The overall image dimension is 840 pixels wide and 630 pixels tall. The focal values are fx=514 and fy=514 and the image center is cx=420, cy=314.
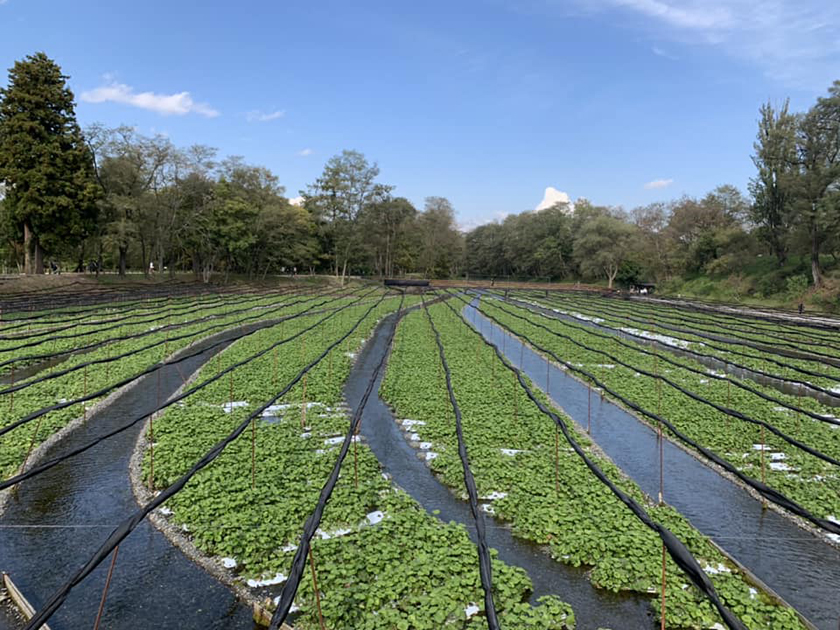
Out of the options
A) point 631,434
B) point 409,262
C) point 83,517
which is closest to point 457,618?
point 83,517

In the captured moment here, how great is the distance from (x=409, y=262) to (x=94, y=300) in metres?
39.2

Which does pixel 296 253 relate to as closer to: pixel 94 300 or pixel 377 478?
pixel 94 300

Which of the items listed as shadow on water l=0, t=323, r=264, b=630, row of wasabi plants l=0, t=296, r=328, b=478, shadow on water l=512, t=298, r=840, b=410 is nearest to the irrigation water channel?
shadow on water l=0, t=323, r=264, b=630

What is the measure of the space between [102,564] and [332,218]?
49.5m

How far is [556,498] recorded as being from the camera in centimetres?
632

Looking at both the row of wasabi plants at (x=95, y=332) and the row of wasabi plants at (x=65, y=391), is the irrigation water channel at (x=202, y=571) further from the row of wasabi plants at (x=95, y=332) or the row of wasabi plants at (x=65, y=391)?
the row of wasabi plants at (x=95, y=332)

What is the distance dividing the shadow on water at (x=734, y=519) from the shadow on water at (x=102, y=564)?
5079 millimetres

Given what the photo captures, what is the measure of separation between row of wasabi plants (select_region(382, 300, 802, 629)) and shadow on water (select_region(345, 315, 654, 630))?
0.12 meters

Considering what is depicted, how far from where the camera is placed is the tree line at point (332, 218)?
99.6ft

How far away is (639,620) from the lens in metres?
4.42

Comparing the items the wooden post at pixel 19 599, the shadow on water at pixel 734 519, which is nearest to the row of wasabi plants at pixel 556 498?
the shadow on water at pixel 734 519

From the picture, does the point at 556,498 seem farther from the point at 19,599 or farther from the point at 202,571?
the point at 19,599

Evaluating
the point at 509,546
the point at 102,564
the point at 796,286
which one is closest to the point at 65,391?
the point at 102,564

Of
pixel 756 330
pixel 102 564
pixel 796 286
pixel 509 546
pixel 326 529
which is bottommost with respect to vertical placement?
pixel 102 564
